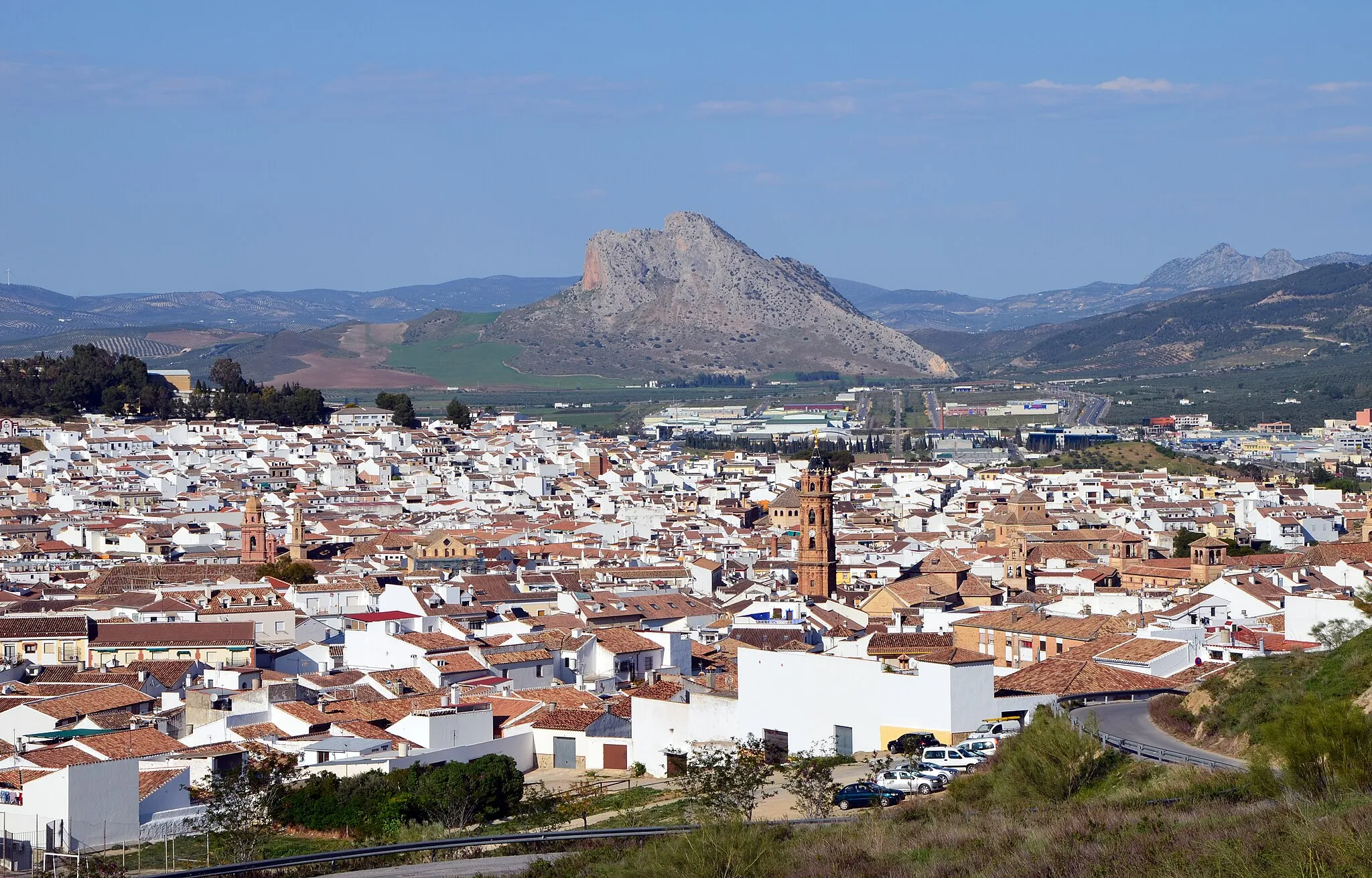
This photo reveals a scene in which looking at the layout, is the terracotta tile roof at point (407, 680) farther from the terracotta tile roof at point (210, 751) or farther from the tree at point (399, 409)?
the tree at point (399, 409)

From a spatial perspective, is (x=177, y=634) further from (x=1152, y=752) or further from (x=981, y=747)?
(x=1152, y=752)

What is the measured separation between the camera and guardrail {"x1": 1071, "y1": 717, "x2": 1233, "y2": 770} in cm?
1805

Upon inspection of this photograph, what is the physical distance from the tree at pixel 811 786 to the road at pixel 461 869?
2.99 m

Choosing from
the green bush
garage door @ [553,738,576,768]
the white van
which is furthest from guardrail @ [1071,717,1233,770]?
garage door @ [553,738,576,768]

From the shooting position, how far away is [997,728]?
22203mm

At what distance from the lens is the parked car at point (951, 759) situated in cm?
1973

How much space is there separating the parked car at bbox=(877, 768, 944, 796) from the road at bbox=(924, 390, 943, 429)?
119m

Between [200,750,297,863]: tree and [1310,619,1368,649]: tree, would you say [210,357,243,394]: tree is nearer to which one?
[1310,619,1368,649]: tree

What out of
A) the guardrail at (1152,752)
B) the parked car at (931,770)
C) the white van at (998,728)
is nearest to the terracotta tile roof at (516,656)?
the white van at (998,728)

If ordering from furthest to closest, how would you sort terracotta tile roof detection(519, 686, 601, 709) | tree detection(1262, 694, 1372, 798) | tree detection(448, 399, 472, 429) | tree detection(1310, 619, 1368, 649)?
tree detection(448, 399, 472, 429)
terracotta tile roof detection(519, 686, 601, 709)
tree detection(1310, 619, 1368, 649)
tree detection(1262, 694, 1372, 798)

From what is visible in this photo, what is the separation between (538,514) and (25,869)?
4875 cm

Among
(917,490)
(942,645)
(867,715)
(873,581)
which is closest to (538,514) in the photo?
(917,490)

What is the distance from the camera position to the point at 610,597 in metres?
41.9

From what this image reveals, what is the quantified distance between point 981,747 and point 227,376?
8467 cm
